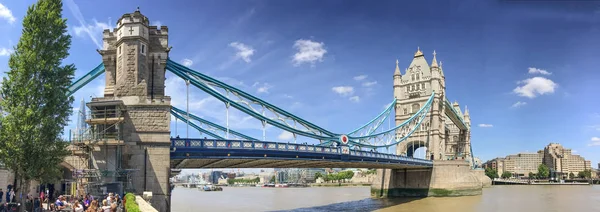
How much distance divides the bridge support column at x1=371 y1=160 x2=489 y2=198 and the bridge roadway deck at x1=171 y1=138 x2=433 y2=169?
53.2 ft

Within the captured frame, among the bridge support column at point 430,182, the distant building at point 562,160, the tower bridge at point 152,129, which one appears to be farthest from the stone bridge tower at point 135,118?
the distant building at point 562,160

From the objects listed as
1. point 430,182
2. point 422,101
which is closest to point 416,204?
point 430,182

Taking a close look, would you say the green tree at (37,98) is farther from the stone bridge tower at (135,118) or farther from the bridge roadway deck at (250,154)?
the bridge roadway deck at (250,154)

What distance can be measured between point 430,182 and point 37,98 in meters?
46.3

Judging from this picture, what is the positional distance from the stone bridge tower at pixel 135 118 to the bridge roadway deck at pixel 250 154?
1.82m

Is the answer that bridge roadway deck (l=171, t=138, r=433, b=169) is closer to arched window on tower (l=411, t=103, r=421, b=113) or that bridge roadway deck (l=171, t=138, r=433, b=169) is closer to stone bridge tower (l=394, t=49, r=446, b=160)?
stone bridge tower (l=394, t=49, r=446, b=160)

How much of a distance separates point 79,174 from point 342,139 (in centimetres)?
2176

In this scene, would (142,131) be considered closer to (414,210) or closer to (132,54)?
(132,54)

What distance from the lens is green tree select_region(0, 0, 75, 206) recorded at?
656 inches

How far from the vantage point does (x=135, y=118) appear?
2134 cm

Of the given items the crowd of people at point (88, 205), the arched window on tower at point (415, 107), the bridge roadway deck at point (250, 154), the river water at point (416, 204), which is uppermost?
the arched window on tower at point (415, 107)

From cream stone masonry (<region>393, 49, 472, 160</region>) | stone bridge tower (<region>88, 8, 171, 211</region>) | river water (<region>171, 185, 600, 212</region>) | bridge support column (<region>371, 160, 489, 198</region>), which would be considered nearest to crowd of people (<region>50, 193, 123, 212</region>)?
stone bridge tower (<region>88, 8, 171, 211</region>)

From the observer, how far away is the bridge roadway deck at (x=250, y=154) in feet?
80.5

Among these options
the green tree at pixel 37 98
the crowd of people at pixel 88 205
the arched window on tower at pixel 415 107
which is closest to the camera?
the crowd of people at pixel 88 205
